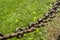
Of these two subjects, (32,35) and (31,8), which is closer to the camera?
(32,35)

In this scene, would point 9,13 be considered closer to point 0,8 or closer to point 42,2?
point 0,8

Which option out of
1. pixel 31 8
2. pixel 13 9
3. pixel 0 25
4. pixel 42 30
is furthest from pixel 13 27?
pixel 31 8

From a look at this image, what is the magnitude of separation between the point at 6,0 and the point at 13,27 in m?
2.34

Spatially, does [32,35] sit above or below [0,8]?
below

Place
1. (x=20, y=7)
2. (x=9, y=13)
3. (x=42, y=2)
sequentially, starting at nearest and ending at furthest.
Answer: (x=9, y=13) < (x=20, y=7) < (x=42, y=2)

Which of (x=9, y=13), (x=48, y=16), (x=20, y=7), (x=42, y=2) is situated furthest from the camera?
(x=42, y=2)

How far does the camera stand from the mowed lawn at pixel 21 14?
670 centimetres

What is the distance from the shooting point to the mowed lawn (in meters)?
6.70

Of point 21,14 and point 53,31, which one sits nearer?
point 53,31

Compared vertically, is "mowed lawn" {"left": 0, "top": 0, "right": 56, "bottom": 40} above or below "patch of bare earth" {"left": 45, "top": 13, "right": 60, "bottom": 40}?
above

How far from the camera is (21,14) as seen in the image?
7816mm

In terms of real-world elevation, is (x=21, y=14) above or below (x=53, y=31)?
above

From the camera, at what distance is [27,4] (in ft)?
29.0

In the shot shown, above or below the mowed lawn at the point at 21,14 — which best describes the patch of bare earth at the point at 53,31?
below
